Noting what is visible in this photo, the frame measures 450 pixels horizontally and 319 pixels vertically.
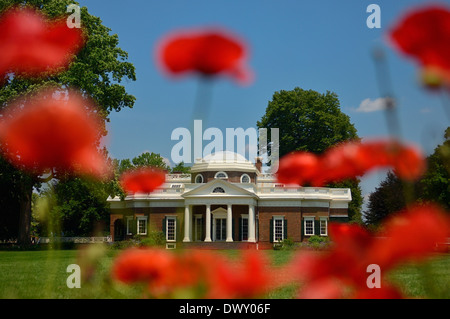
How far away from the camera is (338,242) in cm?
147

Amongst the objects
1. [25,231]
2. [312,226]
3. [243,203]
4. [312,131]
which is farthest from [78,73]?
[312,131]

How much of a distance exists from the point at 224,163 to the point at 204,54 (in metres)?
44.4

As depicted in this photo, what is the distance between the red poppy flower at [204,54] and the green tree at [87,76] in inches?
1088

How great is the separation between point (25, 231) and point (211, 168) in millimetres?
16952

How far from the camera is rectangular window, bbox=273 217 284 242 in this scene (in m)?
43.1

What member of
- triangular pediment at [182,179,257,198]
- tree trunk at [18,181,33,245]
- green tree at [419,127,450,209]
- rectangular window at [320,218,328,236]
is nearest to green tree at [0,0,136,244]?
tree trunk at [18,181,33,245]

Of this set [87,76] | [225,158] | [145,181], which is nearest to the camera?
[145,181]

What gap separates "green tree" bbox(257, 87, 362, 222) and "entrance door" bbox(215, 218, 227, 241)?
33.1 ft

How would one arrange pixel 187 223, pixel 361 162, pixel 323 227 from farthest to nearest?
pixel 323 227
pixel 187 223
pixel 361 162

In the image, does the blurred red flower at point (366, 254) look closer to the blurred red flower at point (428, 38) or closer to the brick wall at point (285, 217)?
the blurred red flower at point (428, 38)

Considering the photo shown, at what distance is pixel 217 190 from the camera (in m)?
42.7

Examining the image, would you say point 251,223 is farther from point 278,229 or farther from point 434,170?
point 434,170

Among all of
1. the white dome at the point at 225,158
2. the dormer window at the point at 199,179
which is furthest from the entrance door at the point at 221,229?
the white dome at the point at 225,158

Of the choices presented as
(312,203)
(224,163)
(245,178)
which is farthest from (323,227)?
(224,163)
